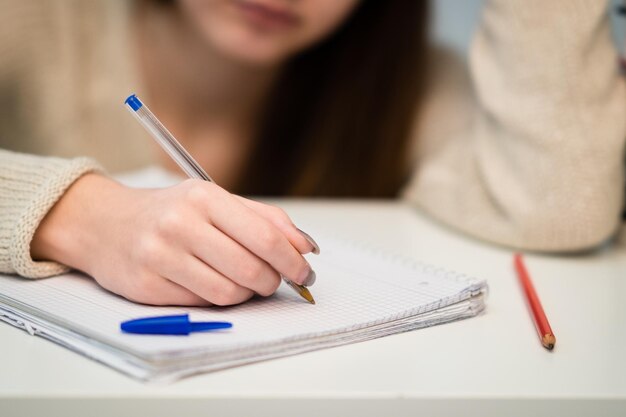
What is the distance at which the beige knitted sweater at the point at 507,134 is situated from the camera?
519 mm

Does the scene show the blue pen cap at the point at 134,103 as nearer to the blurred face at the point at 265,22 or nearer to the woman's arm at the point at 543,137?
the woman's arm at the point at 543,137

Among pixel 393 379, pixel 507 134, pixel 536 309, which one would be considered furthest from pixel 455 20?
pixel 393 379

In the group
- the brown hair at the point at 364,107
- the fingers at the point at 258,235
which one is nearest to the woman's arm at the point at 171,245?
the fingers at the point at 258,235

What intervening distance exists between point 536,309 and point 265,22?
0.61 m

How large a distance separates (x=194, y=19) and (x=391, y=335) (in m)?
0.73

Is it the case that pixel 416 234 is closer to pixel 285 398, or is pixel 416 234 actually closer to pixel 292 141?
pixel 285 398

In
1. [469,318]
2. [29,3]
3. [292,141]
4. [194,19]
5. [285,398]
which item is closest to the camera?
[285,398]

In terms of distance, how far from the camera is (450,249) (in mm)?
660

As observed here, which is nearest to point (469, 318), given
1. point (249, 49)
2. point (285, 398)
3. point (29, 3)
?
point (285, 398)

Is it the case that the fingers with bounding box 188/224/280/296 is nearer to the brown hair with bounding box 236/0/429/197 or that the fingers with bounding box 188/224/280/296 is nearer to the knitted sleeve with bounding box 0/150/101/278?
the knitted sleeve with bounding box 0/150/101/278

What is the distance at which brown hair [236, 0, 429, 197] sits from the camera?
1045mm

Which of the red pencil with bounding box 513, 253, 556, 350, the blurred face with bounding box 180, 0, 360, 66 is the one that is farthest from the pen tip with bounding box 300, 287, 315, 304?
the blurred face with bounding box 180, 0, 360, 66

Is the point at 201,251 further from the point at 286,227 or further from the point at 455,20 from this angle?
the point at 455,20

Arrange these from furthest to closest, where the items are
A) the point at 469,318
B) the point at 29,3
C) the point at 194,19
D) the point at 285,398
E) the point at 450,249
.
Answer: the point at 194,19 < the point at 29,3 < the point at 450,249 < the point at 469,318 < the point at 285,398
